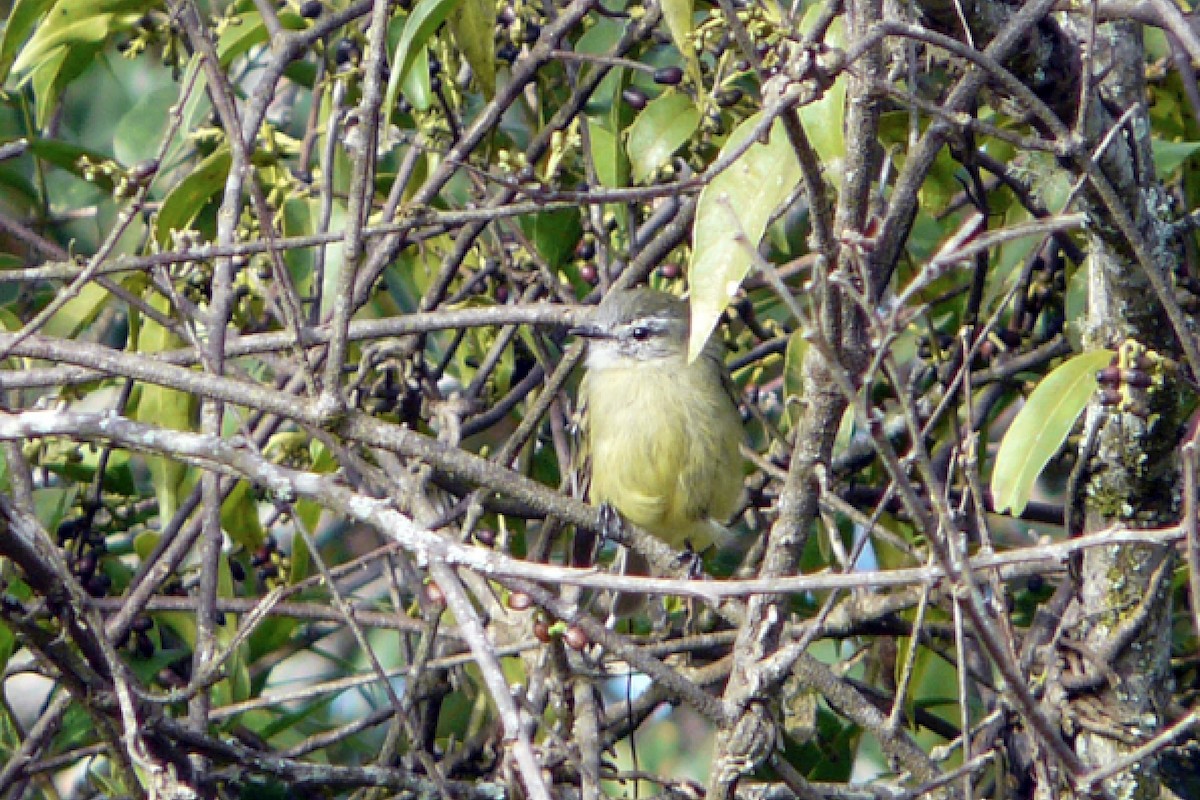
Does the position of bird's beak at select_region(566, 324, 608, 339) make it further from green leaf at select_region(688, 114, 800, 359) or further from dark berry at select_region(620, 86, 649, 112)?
green leaf at select_region(688, 114, 800, 359)

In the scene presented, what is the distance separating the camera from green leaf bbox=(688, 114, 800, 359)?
2.85 meters

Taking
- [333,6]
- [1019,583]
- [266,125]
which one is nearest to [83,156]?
[266,125]

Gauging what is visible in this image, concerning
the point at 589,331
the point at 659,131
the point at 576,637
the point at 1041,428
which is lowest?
the point at 576,637

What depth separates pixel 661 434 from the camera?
5.32 meters

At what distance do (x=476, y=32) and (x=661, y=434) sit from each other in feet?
5.79

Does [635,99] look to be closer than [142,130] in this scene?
Yes

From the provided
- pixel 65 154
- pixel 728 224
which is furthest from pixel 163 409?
pixel 728 224

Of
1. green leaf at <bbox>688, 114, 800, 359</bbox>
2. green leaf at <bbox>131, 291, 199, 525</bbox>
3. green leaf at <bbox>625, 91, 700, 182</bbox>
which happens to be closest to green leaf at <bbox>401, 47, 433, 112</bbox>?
green leaf at <bbox>625, 91, 700, 182</bbox>

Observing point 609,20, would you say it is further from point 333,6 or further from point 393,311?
point 393,311

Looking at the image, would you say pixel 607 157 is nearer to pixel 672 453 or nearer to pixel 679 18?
pixel 679 18

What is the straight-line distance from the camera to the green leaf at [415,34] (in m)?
3.63

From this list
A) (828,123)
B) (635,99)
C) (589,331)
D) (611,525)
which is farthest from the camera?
(589,331)

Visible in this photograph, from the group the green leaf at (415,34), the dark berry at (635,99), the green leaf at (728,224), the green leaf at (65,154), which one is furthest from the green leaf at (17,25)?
the green leaf at (728,224)

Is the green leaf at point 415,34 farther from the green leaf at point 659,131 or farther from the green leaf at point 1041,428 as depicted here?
the green leaf at point 1041,428
